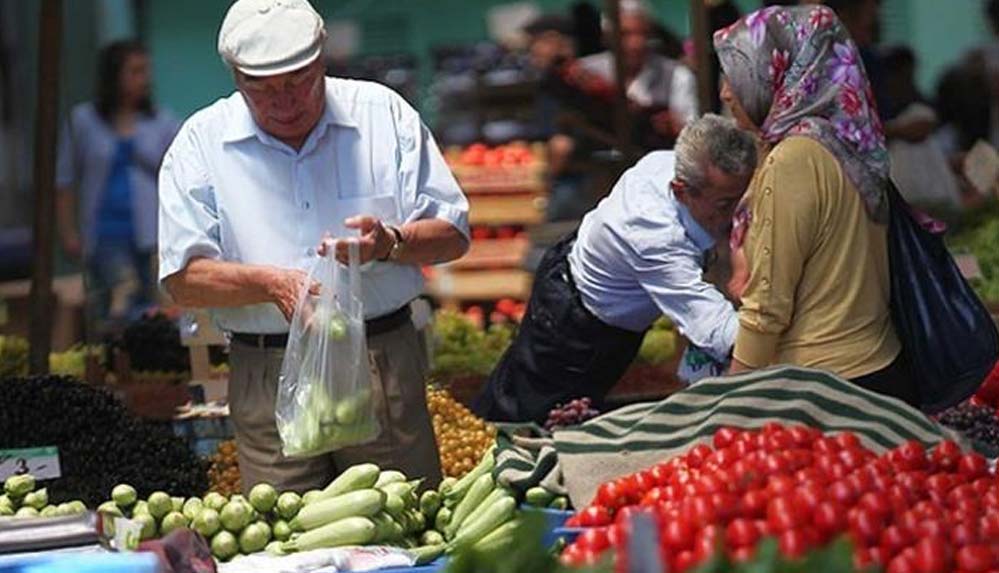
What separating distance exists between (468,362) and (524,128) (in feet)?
17.6

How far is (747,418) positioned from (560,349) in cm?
197

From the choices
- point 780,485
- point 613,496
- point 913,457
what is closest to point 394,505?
point 613,496

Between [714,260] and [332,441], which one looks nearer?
[332,441]

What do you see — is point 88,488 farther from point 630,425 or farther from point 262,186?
point 630,425

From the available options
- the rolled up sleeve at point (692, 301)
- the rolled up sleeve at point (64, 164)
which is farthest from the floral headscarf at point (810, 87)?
the rolled up sleeve at point (64, 164)

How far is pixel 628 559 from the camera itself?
3295 millimetres

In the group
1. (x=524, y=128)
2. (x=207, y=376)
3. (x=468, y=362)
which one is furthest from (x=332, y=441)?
(x=524, y=128)

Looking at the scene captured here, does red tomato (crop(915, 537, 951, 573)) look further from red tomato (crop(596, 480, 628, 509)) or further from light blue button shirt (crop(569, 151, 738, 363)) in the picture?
light blue button shirt (crop(569, 151, 738, 363))

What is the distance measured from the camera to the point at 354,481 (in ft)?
17.7

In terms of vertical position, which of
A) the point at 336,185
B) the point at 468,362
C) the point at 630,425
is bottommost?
the point at 468,362

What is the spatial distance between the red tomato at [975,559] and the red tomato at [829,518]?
196mm

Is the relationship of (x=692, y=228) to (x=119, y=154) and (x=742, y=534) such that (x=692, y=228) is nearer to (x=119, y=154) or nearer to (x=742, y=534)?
(x=742, y=534)

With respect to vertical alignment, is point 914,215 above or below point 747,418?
above

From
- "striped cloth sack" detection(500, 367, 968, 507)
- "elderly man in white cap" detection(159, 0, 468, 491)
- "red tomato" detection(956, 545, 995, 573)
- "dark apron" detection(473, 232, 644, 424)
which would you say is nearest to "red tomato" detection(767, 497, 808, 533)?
"red tomato" detection(956, 545, 995, 573)
